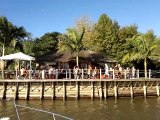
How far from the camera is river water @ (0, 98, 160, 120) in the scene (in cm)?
3206

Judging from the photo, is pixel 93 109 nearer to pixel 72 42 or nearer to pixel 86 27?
pixel 72 42

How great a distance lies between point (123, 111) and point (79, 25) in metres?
48.8

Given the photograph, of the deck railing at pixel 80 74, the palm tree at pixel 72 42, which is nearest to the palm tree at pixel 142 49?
the deck railing at pixel 80 74

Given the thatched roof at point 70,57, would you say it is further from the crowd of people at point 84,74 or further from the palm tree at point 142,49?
the crowd of people at point 84,74

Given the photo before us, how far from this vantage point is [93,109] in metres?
36.2

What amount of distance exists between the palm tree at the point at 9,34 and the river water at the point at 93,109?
11496mm

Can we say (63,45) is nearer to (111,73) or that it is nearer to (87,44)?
(111,73)

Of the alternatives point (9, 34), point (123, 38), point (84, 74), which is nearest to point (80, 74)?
point (84, 74)

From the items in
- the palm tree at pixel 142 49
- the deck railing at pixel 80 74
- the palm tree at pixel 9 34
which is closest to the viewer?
the deck railing at pixel 80 74

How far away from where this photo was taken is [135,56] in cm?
4891

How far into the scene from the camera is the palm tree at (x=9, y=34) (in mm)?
50250

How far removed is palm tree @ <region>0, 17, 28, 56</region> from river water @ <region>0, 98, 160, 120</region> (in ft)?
37.7

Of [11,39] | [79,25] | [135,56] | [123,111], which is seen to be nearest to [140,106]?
[123,111]

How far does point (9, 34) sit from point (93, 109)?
19978 mm
